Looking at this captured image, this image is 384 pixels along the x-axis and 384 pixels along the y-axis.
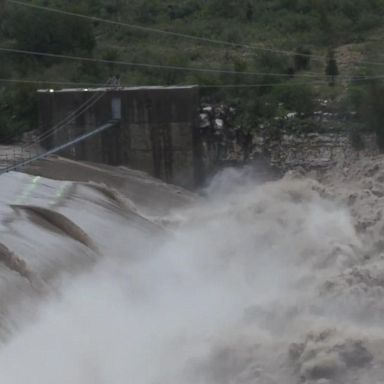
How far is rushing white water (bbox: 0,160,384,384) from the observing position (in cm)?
1430

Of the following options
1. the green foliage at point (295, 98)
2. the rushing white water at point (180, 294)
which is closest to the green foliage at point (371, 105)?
the green foliage at point (295, 98)

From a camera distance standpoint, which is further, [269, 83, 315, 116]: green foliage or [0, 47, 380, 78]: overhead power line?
[0, 47, 380, 78]: overhead power line

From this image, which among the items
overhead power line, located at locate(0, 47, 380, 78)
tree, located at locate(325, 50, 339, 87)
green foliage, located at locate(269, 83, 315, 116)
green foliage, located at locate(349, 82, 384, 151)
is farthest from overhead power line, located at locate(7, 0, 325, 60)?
green foliage, located at locate(349, 82, 384, 151)

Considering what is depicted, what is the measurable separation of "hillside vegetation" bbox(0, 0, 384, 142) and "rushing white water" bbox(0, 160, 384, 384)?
27.0 feet

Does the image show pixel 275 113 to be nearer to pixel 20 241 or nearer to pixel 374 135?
pixel 374 135

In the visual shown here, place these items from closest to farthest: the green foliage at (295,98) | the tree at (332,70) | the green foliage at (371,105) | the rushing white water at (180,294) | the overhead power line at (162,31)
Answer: the rushing white water at (180,294)
the green foliage at (371,105)
the green foliage at (295,98)
the tree at (332,70)
the overhead power line at (162,31)

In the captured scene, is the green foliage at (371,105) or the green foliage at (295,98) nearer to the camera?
the green foliage at (371,105)

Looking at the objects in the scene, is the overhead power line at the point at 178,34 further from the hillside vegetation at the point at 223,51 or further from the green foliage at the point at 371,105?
the green foliage at the point at 371,105

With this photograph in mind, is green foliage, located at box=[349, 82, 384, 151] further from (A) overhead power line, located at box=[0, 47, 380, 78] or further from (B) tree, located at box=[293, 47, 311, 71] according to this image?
(B) tree, located at box=[293, 47, 311, 71]

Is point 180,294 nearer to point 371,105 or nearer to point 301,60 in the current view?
point 371,105

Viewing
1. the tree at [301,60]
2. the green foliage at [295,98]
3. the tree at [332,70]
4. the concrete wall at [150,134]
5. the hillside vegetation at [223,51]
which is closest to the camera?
the concrete wall at [150,134]

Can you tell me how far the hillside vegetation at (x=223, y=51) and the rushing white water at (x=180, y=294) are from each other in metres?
8.24

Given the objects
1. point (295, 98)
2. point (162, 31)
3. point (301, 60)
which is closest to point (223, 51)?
point (162, 31)

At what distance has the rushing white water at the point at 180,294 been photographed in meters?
14.3
